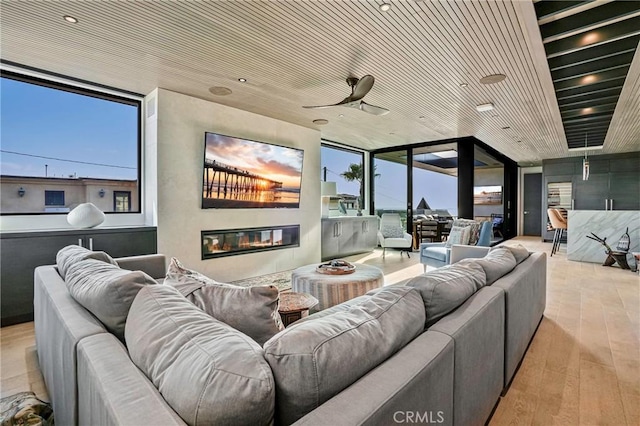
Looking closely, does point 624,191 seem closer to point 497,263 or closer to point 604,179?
point 604,179

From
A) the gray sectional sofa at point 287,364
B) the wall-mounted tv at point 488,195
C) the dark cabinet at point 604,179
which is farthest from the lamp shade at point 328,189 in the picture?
the dark cabinet at point 604,179

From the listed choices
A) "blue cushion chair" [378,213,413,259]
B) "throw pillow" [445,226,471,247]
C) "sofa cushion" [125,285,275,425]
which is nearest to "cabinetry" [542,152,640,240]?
"blue cushion chair" [378,213,413,259]

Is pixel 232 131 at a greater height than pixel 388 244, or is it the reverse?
pixel 232 131

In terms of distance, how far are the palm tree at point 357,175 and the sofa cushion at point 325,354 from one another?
6.78m

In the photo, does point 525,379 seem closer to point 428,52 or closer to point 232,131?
point 428,52

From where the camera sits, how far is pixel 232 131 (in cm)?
473

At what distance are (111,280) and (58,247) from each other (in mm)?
2652

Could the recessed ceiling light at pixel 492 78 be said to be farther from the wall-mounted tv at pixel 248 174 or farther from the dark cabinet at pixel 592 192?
the dark cabinet at pixel 592 192

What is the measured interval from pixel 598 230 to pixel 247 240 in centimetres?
650

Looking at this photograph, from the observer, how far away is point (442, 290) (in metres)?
1.39

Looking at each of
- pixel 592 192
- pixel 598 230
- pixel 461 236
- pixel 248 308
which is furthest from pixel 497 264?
pixel 592 192

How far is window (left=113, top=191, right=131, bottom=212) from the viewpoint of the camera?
4.09 m

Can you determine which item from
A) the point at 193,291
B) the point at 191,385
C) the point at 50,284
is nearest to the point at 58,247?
the point at 50,284

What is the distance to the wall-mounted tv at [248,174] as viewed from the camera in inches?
176
